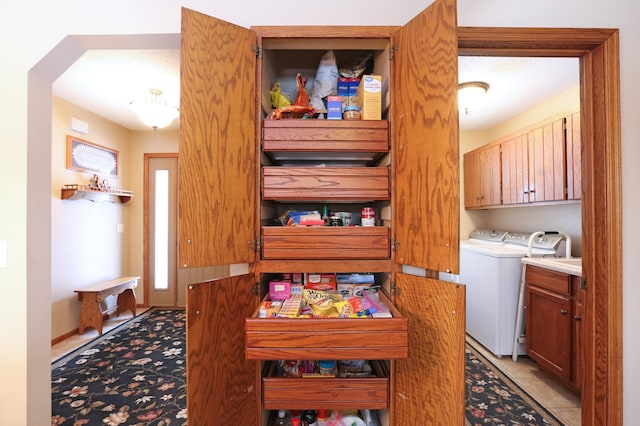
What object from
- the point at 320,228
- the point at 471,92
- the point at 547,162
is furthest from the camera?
the point at 471,92

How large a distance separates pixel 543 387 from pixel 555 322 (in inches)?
19.8

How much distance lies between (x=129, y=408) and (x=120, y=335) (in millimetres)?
1412

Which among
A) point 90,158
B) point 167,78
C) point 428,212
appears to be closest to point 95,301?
point 90,158

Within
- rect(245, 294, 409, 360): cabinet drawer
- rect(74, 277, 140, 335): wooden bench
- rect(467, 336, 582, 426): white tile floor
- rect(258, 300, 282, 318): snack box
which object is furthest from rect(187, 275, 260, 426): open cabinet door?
rect(74, 277, 140, 335): wooden bench

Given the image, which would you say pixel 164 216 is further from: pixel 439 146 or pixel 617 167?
pixel 617 167

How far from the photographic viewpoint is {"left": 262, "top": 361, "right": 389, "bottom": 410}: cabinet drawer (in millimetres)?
1146

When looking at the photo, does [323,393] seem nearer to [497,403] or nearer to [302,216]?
[302,216]

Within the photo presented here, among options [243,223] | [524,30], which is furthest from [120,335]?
[524,30]

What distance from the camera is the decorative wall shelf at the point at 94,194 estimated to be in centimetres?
281

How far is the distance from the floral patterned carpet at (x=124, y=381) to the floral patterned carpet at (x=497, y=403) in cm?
190

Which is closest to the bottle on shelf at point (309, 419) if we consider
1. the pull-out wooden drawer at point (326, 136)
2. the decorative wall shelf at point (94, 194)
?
the pull-out wooden drawer at point (326, 136)

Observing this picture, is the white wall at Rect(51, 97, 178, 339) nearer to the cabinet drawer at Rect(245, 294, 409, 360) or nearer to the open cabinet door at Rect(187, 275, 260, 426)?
the open cabinet door at Rect(187, 275, 260, 426)

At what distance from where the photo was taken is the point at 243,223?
1.19 m

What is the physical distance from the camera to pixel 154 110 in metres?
2.58
